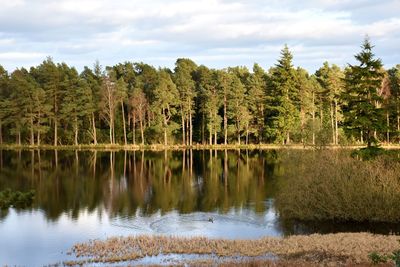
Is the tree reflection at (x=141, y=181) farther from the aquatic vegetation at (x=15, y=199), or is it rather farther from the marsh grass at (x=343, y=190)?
the marsh grass at (x=343, y=190)

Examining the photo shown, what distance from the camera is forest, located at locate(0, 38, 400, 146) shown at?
257 ft

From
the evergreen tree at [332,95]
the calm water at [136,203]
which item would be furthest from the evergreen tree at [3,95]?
the evergreen tree at [332,95]

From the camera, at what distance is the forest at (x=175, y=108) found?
78.3 meters

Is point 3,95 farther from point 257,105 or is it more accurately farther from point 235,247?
point 235,247

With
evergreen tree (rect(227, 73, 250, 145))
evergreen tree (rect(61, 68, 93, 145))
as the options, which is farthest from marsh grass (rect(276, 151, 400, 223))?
evergreen tree (rect(61, 68, 93, 145))

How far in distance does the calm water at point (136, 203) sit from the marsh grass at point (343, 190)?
0.74 m

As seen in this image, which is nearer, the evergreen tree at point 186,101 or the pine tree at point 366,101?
the pine tree at point 366,101

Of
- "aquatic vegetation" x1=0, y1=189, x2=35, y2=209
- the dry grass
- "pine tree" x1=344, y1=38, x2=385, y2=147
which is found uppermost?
"pine tree" x1=344, y1=38, x2=385, y2=147

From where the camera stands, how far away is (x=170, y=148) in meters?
79.5

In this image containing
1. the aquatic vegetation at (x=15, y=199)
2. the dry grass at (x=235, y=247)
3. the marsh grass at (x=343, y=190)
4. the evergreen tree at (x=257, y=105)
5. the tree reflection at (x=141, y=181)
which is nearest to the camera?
the dry grass at (x=235, y=247)

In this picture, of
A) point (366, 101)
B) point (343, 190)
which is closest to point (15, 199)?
point (343, 190)

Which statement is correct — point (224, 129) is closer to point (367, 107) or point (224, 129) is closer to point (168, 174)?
point (168, 174)

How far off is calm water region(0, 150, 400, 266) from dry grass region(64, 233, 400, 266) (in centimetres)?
162

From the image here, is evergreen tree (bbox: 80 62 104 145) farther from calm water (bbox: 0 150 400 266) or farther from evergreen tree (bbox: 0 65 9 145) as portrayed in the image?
calm water (bbox: 0 150 400 266)
